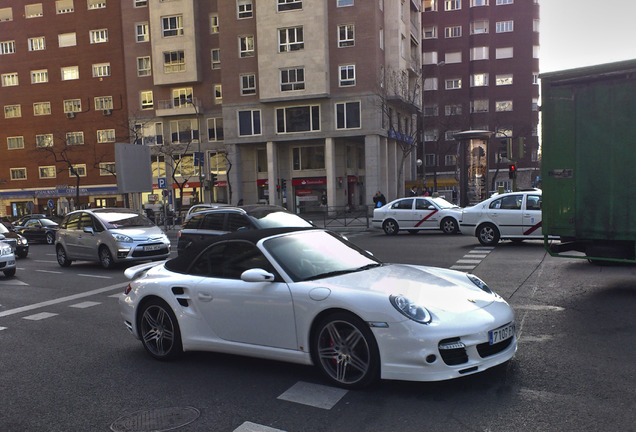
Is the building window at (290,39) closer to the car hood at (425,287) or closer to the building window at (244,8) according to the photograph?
the building window at (244,8)

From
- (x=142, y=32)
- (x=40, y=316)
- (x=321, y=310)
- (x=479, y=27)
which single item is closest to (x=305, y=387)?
(x=321, y=310)

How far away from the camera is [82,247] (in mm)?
14766

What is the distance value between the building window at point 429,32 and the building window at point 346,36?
2870 cm

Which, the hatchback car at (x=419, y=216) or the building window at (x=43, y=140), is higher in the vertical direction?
the building window at (x=43, y=140)

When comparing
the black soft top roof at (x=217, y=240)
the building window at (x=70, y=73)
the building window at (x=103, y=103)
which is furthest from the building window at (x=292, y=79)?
the black soft top roof at (x=217, y=240)

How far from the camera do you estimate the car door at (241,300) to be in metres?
4.76

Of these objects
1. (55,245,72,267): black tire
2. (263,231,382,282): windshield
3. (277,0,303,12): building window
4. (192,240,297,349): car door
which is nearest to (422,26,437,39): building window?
(277,0,303,12): building window

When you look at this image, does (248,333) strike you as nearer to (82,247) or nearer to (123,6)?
(82,247)

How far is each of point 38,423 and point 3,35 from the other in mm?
65991

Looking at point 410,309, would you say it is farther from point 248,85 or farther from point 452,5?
point 452,5

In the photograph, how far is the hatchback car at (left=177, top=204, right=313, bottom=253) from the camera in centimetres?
1180

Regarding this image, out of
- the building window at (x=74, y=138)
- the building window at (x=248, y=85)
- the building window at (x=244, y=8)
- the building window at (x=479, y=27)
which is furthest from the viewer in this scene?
the building window at (x=479, y=27)

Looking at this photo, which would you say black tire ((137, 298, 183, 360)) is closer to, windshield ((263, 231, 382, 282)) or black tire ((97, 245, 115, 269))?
windshield ((263, 231, 382, 282))

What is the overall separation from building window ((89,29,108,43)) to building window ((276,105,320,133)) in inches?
940
